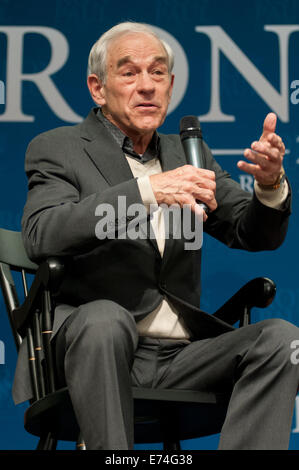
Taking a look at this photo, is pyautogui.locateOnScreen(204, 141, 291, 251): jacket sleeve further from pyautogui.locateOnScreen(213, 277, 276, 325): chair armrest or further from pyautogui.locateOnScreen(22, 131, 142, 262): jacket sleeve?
pyautogui.locateOnScreen(22, 131, 142, 262): jacket sleeve

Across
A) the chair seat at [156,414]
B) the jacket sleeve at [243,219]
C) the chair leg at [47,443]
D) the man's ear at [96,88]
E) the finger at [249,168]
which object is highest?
the man's ear at [96,88]

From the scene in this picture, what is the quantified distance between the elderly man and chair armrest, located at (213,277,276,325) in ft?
0.33

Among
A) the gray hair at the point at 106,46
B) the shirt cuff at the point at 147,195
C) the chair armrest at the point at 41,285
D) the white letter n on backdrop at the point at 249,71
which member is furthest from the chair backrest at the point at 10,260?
the white letter n on backdrop at the point at 249,71

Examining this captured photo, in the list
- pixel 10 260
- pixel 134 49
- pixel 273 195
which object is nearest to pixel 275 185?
pixel 273 195

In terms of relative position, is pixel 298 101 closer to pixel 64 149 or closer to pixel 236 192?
pixel 236 192

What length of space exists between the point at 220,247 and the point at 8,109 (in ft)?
3.19

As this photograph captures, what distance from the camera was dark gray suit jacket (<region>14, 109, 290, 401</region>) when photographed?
192 centimetres

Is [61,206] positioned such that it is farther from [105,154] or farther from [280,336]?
[280,336]

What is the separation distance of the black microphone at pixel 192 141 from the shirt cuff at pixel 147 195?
0.48 ft

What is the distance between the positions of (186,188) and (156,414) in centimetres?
60

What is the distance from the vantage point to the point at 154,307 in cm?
205

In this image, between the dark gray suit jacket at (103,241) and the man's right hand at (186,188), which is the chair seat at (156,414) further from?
the man's right hand at (186,188)

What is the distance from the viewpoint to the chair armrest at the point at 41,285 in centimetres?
189
